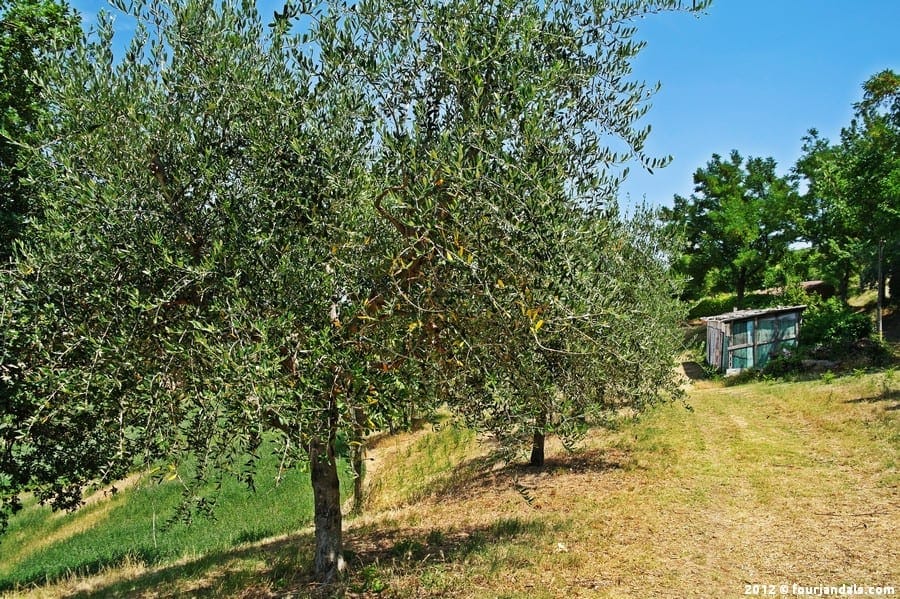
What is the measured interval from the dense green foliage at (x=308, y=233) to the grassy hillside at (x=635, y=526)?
2.84 m

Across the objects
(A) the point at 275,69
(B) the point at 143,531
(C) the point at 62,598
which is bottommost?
(B) the point at 143,531

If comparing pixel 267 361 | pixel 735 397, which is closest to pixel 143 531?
pixel 267 361

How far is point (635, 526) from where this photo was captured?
12664mm

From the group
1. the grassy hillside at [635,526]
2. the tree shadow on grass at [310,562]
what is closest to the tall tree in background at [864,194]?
the grassy hillside at [635,526]

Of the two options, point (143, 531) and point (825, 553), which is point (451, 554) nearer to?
point (825, 553)

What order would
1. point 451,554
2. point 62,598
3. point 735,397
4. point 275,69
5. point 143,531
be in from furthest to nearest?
point 735,397 < point 143,531 < point 62,598 < point 451,554 < point 275,69

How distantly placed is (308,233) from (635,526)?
9629mm

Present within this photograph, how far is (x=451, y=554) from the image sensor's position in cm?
1162

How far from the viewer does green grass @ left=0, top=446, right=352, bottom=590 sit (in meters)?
19.4

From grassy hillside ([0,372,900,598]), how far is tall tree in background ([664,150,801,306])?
1377 inches

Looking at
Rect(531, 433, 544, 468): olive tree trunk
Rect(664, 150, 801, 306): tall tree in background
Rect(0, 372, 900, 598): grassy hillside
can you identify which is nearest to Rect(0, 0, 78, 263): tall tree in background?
Rect(0, 372, 900, 598): grassy hillside

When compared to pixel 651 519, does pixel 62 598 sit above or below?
Result: below

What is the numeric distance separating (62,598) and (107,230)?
385 inches

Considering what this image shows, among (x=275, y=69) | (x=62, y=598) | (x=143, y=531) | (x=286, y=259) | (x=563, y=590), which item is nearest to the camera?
(x=286, y=259)
